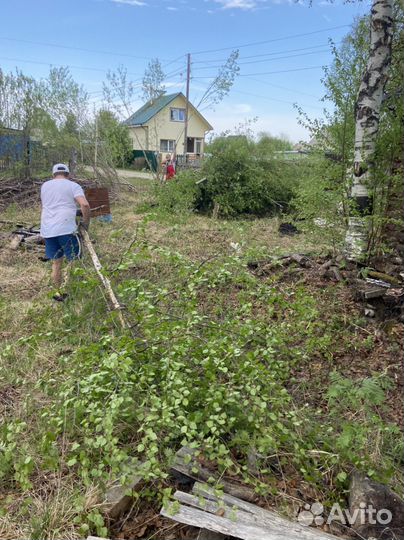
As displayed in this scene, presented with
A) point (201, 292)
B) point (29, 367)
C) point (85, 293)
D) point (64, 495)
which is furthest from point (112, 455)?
point (201, 292)

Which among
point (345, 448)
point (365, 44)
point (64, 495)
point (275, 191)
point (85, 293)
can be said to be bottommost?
point (64, 495)

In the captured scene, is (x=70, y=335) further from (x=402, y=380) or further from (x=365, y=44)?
(x=365, y=44)

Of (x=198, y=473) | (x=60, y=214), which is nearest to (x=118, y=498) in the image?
(x=198, y=473)

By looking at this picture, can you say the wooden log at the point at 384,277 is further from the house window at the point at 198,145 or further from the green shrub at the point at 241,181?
the house window at the point at 198,145

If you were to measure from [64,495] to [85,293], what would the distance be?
6.69 feet

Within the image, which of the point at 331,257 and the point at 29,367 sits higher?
the point at 331,257

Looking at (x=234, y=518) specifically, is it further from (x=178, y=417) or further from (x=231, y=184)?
(x=231, y=184)

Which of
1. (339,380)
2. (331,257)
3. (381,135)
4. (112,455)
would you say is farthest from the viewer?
(331,257)

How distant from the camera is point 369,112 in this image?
15.4 feet

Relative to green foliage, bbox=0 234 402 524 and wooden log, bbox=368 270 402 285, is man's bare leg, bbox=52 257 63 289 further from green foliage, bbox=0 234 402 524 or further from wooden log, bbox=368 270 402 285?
wooden log, bbox=368 270 402 285

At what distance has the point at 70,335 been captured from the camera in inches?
145

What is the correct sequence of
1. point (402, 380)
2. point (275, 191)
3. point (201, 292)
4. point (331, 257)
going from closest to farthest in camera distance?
point (402, 380), point (201, 292), point (331, 257), point (275, 191)

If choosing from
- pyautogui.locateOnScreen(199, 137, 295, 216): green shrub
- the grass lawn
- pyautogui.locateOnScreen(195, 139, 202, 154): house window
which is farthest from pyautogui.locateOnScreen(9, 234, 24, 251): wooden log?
pyautogui.locateOnScreen(195, 139, 202, 154): house window

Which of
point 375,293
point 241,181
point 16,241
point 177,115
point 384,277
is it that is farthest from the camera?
point 177,115
